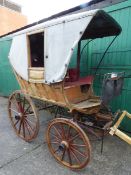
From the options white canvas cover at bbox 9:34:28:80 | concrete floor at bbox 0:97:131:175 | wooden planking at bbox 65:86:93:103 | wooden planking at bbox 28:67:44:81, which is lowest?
concrete floor at bbox 0:97:131:175

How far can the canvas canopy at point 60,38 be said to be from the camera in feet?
8.51

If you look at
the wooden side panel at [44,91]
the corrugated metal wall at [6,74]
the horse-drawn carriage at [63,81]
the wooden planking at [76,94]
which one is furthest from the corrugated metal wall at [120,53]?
the corrugated metal wall at [6,74]

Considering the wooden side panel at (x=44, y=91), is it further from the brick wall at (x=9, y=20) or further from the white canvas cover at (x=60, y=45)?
the brick wall at (x=9, y=20)

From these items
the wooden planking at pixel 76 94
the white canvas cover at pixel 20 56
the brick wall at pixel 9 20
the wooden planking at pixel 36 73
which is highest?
the brick wall at pixel 9 20

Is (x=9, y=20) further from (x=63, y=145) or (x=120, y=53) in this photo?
(x=63, y=145)

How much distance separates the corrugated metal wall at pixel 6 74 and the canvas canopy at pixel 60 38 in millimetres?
4078

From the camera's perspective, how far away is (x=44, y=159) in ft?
10.6

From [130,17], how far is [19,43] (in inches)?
87.7

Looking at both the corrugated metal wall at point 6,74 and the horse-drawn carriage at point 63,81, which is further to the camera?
the corrugated metal wall at point 6,74

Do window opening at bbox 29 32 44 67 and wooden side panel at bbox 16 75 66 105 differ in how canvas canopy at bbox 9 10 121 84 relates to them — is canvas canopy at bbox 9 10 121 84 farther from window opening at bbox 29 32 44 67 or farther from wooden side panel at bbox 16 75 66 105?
window opening at bbox 29 32 44 67

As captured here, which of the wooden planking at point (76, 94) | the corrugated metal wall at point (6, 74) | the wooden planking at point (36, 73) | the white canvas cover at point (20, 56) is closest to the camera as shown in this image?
the wooden planking at point (36, 73)

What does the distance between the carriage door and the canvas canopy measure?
0.31 feet

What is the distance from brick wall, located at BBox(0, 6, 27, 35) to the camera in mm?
15948

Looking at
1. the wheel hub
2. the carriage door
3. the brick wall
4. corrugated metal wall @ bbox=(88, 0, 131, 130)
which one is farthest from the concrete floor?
the brick wall
